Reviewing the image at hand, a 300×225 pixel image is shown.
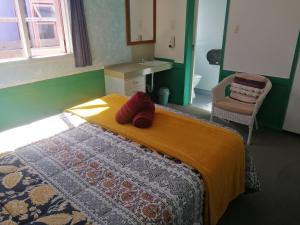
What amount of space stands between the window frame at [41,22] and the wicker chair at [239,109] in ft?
6.55

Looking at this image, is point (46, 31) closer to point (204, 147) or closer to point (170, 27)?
point (170, 27)

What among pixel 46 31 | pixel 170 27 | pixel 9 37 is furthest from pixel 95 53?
pixel 170 27

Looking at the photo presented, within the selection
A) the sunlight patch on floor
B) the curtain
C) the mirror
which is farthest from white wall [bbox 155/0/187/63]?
the sunlight patch on floor

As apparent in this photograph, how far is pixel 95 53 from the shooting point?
3.16 meters

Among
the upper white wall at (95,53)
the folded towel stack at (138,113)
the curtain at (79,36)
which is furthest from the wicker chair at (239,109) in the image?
the curtain at (79,36)

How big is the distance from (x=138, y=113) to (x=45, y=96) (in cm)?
148

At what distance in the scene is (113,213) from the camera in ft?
3.54

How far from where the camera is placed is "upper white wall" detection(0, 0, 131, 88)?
2.51 metres

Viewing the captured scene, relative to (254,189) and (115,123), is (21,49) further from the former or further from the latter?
(254,189)

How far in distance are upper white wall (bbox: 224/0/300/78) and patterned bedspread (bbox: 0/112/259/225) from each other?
2256mm

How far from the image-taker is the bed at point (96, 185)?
3.54 feet

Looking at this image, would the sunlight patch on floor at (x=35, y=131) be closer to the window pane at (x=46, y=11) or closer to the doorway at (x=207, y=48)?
the window pane at (x=46, y=11)

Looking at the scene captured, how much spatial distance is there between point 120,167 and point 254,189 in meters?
1.18

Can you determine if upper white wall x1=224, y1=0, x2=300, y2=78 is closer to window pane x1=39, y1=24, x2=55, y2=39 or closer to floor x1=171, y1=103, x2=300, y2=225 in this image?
floor x1=171, y1=103, x2=300, y2=225
